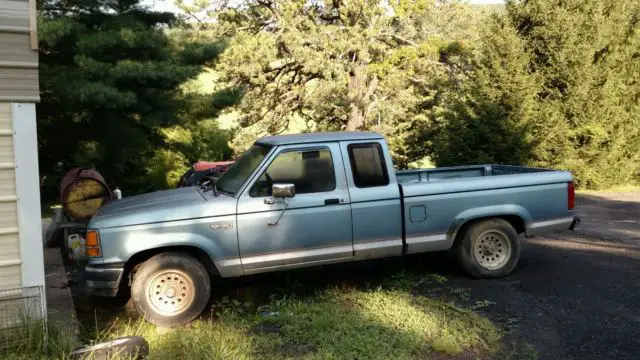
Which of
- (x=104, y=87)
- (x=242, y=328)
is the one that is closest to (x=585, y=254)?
(x=242, y=328)

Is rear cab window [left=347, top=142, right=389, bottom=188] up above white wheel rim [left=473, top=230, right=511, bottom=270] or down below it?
above

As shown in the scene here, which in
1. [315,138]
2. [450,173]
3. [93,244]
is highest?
→ [315,138]

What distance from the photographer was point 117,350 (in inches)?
Answer: 181

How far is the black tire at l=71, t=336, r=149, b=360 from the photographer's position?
4504mm

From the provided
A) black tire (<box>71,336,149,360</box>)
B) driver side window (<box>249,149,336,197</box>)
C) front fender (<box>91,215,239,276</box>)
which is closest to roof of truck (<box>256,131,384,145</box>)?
driver side window (<box>249,149,336,197</box>)

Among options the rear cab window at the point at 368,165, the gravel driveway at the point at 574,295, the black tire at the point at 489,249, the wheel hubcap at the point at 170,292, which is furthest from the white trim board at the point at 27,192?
the black tire at the point at 489,249

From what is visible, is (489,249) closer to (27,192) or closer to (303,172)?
(303,172)

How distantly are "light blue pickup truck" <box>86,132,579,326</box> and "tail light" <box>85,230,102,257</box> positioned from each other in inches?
0.4

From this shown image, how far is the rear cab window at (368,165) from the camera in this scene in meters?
6.58

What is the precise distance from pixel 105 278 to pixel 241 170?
1.89 metres

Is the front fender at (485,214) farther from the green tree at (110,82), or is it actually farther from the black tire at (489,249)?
the green tree at (110,82)

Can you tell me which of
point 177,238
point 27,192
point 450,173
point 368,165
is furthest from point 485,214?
point 27,192

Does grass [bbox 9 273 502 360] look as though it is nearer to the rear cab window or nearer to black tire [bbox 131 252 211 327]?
black tire [bbox 131 252 211 327]

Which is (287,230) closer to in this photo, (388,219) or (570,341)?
(388,219)
